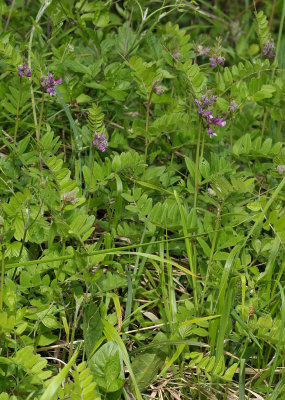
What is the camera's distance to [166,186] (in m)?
2.33

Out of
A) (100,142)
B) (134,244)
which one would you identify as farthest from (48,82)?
(134,244)

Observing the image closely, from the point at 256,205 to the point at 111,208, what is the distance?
581mm

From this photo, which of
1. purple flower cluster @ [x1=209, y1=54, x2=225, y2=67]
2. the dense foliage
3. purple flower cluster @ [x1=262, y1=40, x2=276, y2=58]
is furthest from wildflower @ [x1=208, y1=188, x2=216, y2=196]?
→ purple flower cluster @ [x1=262, y1=40, x2=276, y2=58]

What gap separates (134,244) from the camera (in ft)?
7.18

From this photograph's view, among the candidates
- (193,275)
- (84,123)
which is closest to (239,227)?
(193,275)

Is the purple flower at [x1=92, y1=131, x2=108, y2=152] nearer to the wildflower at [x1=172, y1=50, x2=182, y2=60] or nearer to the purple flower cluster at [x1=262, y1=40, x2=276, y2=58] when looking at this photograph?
the wildflower at [x1=172, y1=50, x2=182, y2=60]

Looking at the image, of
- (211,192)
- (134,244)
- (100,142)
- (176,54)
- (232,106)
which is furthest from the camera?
(176,54)

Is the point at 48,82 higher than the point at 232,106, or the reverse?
the point at 48,82

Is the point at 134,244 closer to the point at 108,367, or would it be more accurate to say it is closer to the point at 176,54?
the point at 108,367

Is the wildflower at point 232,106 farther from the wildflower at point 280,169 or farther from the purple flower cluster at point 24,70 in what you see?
the purple flower cluster at point 24,70

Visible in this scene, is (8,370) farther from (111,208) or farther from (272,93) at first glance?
(272,93)

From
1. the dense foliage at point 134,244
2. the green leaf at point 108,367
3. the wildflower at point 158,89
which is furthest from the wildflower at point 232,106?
the green leaf at point 108,367

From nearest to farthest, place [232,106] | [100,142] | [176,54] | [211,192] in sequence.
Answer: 1. [100,142]
2. [211,192]
3. [232,106]
4. [176,54]

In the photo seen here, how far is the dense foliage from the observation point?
1.75 metres
